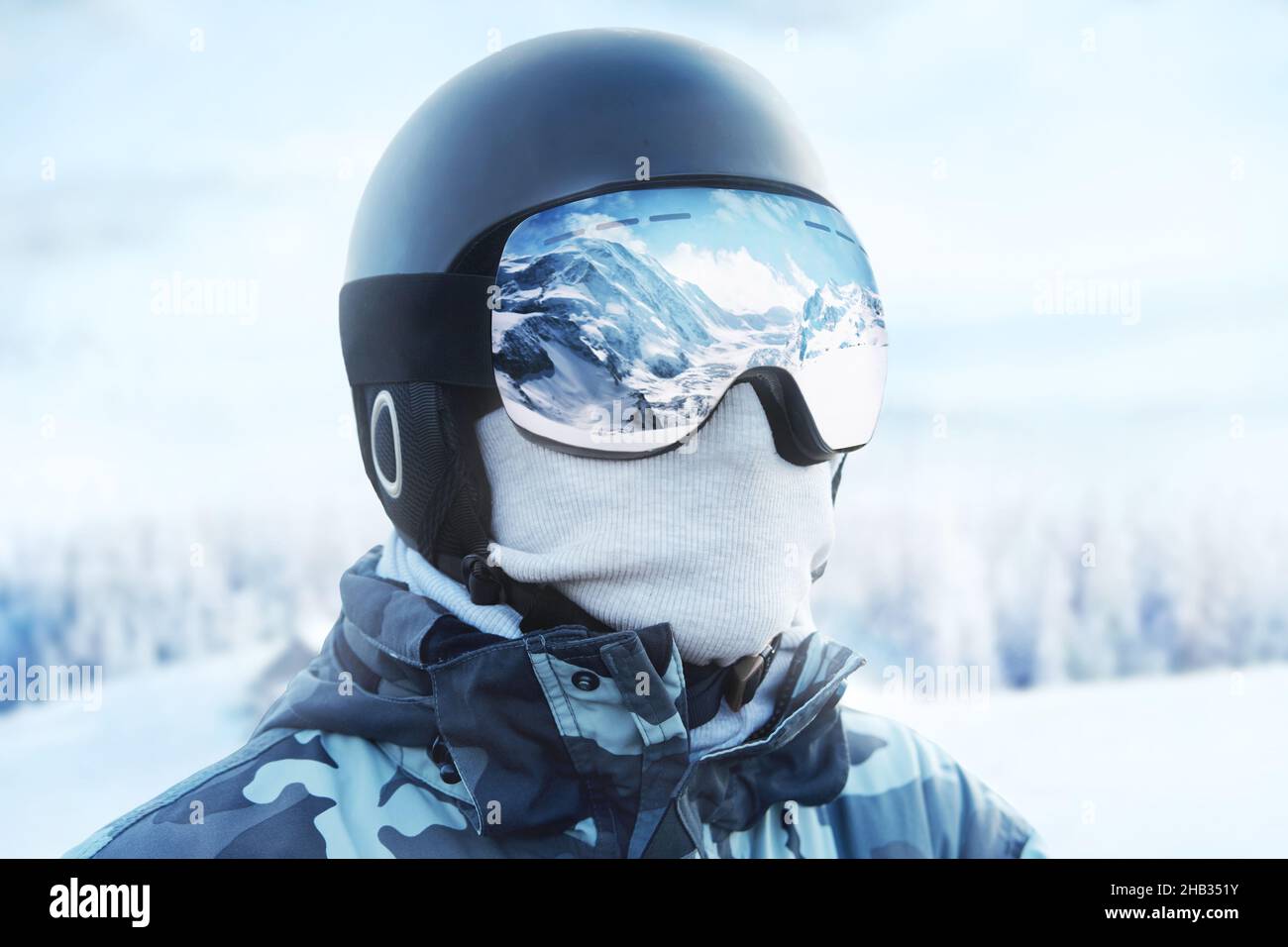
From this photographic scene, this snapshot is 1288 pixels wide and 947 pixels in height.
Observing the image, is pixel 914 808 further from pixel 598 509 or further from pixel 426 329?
pixel 426 329

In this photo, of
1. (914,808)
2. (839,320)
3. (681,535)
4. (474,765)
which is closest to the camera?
(474,765)

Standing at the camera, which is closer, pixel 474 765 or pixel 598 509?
pixel 474 765

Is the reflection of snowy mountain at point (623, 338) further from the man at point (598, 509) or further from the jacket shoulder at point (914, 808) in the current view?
the jacket shoulder at point (914, 808)

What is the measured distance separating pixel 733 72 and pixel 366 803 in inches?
54.5

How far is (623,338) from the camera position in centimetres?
161

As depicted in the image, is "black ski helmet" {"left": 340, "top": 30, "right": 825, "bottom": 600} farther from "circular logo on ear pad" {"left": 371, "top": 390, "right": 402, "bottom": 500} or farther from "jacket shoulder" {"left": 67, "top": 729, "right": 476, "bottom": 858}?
"jacket shoulder" {"left": 67, "top": 729, "right": 476, "bottom": 858}

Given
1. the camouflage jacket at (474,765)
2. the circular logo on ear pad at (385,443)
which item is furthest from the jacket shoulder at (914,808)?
the circular logo on ear pad at (385,443)

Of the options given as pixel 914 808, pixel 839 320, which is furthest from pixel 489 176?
pixel 914 808

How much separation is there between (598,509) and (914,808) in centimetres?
81

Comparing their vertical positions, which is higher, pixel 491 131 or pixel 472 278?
pixel 491 131

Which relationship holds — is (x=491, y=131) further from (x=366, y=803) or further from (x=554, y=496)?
(x=366, y=803)
